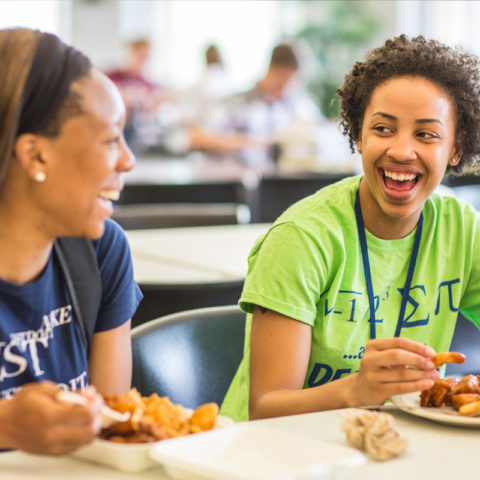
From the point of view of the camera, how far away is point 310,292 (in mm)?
1446

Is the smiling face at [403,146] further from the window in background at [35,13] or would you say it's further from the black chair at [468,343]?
the window in background at [35,13]

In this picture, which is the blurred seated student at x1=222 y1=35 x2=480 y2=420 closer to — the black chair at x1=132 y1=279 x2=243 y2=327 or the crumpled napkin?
the crumpled napkin

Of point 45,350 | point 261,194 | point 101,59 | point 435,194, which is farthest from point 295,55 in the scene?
point 101,59

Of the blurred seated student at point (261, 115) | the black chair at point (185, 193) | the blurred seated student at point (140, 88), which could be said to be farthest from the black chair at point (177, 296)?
the blurred seated student at point (140, 88)

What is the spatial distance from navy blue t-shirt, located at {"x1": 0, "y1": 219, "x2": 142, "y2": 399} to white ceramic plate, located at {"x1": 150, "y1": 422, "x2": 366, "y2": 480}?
13.9 inches

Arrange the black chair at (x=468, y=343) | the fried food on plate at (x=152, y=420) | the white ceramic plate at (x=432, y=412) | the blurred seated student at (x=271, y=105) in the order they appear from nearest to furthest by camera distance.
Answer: the fried food on plate at (x=152, y=420), the white ceramic plate at (x=432, y=412), the black chair at (x=468, y=343), the blurred seated student at (x=271, y=105)

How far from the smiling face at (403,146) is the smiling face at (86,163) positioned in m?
0.59

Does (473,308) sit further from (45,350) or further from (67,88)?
(67,88)

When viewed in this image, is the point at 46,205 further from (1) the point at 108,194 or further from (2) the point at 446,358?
(2) the point at 446,358

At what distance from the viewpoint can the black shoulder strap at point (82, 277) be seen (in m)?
1.27

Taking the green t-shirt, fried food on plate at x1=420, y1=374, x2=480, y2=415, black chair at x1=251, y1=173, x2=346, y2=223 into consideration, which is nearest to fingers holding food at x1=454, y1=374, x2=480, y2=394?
fried food on plate at x1=420, y1=374, x2=480, y2=415

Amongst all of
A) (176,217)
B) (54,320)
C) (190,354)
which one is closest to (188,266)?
(190,354)

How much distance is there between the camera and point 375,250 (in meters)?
1.56

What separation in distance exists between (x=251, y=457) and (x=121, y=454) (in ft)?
0.49
